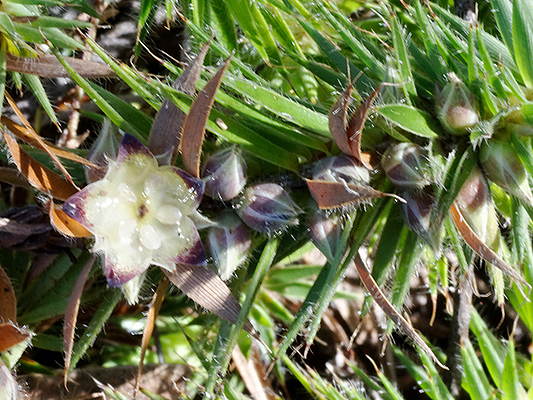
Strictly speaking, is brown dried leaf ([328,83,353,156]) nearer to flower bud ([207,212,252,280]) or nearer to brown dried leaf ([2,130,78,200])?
flower bud ([207,212,252,280])

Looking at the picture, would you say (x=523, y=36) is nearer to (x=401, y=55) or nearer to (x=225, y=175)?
(x=401, y=55)

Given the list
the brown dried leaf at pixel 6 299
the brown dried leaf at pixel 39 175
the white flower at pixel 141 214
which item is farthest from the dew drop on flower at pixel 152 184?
the brown dried leaf at pixel 6 299

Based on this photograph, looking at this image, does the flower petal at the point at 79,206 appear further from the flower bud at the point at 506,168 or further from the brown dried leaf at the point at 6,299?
the flower bud at the point at 506,168

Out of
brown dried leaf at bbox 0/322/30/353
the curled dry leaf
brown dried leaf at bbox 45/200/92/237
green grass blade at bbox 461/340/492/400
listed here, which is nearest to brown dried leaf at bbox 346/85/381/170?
the curled dry leaf

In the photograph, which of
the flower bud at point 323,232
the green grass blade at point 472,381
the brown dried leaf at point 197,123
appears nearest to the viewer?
the brown dried leaf at point 197,123

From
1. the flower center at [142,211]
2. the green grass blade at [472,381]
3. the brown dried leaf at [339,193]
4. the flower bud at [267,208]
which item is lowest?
the green grass blade at [472,381]

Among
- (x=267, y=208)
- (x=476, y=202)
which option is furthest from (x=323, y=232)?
(x=476, y=202)

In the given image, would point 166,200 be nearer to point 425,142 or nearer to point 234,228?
point 234,228

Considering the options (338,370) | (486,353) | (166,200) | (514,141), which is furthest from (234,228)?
(338,370)
